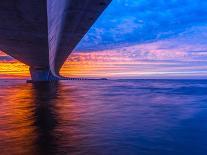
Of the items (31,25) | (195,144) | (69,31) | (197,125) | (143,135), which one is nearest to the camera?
(195,144)

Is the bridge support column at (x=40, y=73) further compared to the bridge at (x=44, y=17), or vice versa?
the bridge support column at (x=40, y=73)

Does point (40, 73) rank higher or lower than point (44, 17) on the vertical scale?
lower

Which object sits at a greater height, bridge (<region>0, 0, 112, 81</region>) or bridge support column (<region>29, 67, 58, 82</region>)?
bridge (<region>0, 0, 112, 81</region>)

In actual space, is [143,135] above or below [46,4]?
below

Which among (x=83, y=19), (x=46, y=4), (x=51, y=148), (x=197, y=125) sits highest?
(x=46, y=4)

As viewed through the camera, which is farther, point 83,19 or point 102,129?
point 83,19

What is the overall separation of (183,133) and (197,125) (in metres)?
2.76

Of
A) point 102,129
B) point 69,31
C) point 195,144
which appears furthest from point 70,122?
point 69,31

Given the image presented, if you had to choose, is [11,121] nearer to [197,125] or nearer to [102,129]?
[102,129]

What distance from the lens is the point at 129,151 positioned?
35.6 ft

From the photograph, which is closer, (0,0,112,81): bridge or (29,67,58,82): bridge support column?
(0,0,112,81): bridge

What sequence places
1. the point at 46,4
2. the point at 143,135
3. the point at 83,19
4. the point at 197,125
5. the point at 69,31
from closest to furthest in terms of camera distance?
the point at 143,135, the point at 46,4, the point at 197,125, the point at 83,19, the point at 69,31

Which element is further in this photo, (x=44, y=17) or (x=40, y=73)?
(x=40, y=73)

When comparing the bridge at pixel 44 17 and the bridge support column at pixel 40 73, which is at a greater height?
the bridge at pixel 44 17
